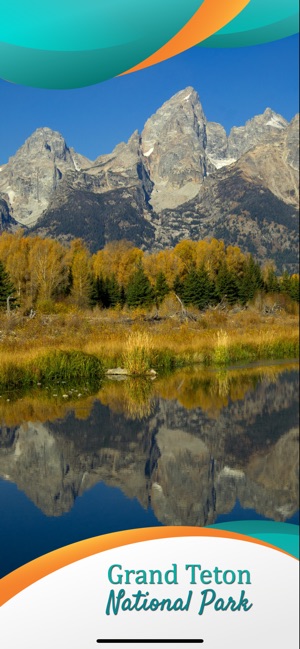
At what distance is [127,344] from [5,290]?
589cm

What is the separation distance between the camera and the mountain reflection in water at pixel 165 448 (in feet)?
15.6

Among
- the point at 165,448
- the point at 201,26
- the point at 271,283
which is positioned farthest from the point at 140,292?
the point at 201,26

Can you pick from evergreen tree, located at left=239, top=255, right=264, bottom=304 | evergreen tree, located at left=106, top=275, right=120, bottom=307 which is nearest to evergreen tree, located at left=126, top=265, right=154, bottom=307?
evergreen tree, located at left=106, top=275, right=120, bottom=307

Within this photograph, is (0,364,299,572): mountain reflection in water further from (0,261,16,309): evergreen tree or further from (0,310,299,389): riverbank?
(0,261,16,309): evergreen tree

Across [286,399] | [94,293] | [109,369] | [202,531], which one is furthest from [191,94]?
[94,293]

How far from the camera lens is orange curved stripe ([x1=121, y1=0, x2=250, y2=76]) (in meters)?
3.53

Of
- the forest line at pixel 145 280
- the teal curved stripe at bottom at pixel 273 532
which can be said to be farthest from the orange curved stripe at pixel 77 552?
the forest line at pixel 145 280

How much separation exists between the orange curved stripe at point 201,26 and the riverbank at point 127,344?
5.21 meters

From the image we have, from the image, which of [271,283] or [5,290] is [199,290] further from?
[5,290]

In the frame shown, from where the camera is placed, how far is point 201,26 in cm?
362

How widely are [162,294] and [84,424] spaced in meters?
15.2

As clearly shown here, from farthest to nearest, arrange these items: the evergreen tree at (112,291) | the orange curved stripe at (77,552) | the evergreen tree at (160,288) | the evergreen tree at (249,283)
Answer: the evergreen tree at (112,291), the evergreen tree at (160,288), the evergreen tree at (249,283), the orange curved stripe at (77,552)

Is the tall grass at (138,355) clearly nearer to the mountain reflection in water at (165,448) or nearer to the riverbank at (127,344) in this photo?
the riverbank at (127,344)

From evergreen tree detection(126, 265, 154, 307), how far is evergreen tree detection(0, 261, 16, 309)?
6.59m
